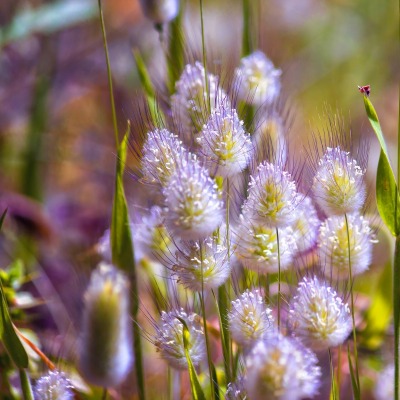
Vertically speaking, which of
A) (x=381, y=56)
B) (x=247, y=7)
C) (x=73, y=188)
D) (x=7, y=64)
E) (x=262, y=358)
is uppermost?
→ (x=381, y=56)

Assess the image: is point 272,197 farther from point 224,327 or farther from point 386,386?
point 386,386

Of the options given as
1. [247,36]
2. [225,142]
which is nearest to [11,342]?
[225,142]

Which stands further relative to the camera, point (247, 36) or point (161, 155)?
point (247, 36)

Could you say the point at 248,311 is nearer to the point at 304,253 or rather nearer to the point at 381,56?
the point at 304,253

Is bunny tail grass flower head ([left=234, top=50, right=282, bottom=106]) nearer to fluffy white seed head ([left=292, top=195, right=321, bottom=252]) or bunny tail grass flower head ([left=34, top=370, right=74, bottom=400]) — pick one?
fluffy white seed head ([left=292, top=195, right=321, bottom=252])

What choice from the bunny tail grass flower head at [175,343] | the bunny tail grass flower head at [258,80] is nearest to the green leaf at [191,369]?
the bunny tail grass flower head at [175,343]

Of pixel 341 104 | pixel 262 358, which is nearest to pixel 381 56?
pixel 341 104

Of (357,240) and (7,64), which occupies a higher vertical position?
(7,64)

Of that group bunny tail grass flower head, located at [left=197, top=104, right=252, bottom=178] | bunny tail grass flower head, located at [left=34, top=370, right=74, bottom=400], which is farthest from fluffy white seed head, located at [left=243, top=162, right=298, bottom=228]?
bunny tail grass flower head, located at [left=34, top=370, right=74, bottom=400]
